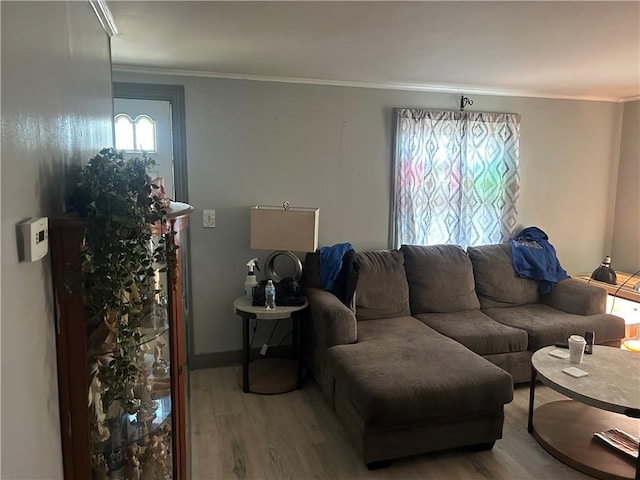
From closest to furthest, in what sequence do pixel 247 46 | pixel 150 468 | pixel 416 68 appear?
pixel 150 468 → pixel 247 46 → pixel 416 68

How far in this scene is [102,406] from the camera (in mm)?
1551

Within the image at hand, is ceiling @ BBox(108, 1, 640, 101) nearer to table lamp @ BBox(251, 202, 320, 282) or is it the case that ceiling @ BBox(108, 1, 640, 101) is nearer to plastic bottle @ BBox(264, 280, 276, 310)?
table lamp @ BBox(251, 202, 320, 282)

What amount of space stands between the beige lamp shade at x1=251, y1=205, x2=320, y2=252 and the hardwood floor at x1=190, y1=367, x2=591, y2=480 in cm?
106

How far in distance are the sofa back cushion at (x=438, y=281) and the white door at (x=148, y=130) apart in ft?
6.89

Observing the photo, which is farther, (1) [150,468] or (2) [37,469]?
(1) [150,468]

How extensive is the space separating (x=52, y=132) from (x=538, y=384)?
347cm

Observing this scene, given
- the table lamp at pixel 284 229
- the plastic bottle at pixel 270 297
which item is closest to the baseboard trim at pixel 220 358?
the plastic bottle at pixel 270 297

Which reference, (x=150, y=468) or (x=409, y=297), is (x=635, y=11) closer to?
(x=409, y=297)

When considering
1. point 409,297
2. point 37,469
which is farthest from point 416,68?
point 37,469

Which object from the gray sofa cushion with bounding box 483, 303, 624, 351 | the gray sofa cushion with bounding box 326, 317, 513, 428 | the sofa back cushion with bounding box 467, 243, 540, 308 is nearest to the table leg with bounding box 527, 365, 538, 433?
the gray sofa cushion with bounding box 326, 317, 513, 428

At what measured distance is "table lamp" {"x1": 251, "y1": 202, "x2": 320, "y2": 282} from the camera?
3301mm

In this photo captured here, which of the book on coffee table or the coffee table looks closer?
the coffee table

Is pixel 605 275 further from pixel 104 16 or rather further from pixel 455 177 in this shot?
pixel 104 16

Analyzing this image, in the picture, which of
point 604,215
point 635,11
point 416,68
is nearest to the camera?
point 635,11
